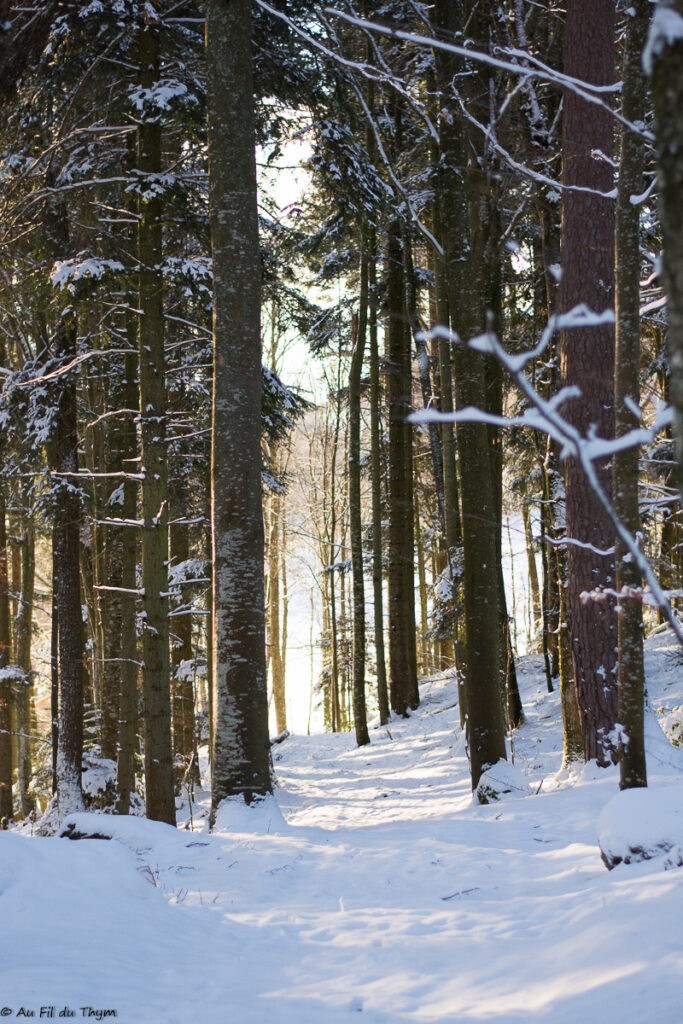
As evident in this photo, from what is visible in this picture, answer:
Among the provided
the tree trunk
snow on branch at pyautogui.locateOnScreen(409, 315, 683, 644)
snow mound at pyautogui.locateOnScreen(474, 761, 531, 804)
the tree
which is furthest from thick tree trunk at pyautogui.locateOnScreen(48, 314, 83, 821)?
the tree

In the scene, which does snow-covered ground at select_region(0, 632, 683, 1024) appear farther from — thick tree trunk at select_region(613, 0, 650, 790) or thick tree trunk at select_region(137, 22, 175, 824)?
thick tree trunk at select_region(137, 22, 175, 824)

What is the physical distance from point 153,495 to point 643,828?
5.77 meters

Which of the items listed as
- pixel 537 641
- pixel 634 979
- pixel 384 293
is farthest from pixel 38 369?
pixel 537 641

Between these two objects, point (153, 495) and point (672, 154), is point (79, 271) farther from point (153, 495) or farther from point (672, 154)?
point (672, 154)

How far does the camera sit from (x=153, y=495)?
7.88m

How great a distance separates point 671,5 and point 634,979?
8.19 ft

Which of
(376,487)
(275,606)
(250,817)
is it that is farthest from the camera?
(275,606)

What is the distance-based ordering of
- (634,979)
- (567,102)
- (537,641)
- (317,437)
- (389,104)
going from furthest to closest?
(317,437) → (537,641) → (389,104) → (567,102) → (634,979)

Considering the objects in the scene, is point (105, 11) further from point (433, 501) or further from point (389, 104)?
point (433, 501)

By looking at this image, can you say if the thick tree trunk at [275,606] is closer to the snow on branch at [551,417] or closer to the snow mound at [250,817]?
the snow mound at [250,817]

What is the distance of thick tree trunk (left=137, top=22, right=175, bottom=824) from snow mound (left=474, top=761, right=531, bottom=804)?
321cm

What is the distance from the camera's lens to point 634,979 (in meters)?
2.29

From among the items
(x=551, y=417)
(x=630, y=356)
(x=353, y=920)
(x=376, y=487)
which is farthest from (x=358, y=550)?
(x=551, y=417)

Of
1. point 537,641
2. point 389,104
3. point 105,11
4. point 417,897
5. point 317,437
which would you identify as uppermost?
point 389,104
